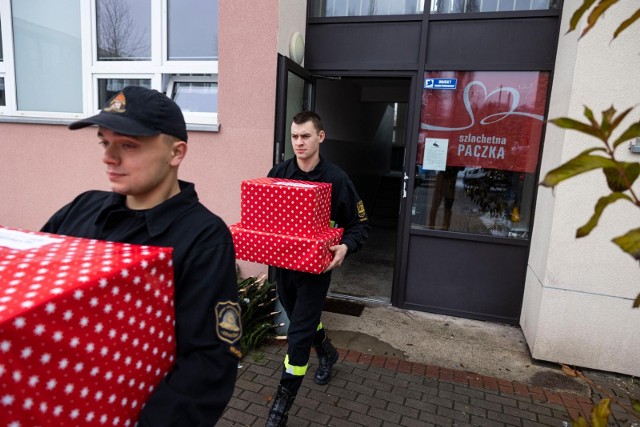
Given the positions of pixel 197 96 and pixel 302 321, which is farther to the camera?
pixel 197 96

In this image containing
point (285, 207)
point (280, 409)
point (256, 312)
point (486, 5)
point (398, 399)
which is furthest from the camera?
point (486, 5)

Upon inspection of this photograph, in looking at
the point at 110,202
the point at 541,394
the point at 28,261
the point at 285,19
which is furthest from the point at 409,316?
the point at 28,261

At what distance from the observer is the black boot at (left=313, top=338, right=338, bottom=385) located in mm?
3412

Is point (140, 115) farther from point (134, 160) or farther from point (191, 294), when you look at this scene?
point (191, 294)

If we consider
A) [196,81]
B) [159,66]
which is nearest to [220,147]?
[196,81]

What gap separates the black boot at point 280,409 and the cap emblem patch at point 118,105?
214 cm

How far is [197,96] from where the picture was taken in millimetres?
4852

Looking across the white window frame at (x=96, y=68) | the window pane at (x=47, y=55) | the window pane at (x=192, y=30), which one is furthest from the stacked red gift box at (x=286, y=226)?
the window pane at (x=47, y=55)

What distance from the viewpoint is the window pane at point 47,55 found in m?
5.20

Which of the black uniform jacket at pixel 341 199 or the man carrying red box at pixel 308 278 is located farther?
the black uniform jacket at pixel 341 199

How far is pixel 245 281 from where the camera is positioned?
4.45 meters

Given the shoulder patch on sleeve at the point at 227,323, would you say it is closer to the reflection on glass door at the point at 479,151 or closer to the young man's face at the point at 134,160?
the young man's face at the point at 134,160

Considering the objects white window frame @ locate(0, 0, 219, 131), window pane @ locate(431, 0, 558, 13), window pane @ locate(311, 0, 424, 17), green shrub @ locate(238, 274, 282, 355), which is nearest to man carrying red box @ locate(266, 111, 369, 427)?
green shrub @ locate(238, 274, 282, 355)

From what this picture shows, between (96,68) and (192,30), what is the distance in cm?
130
